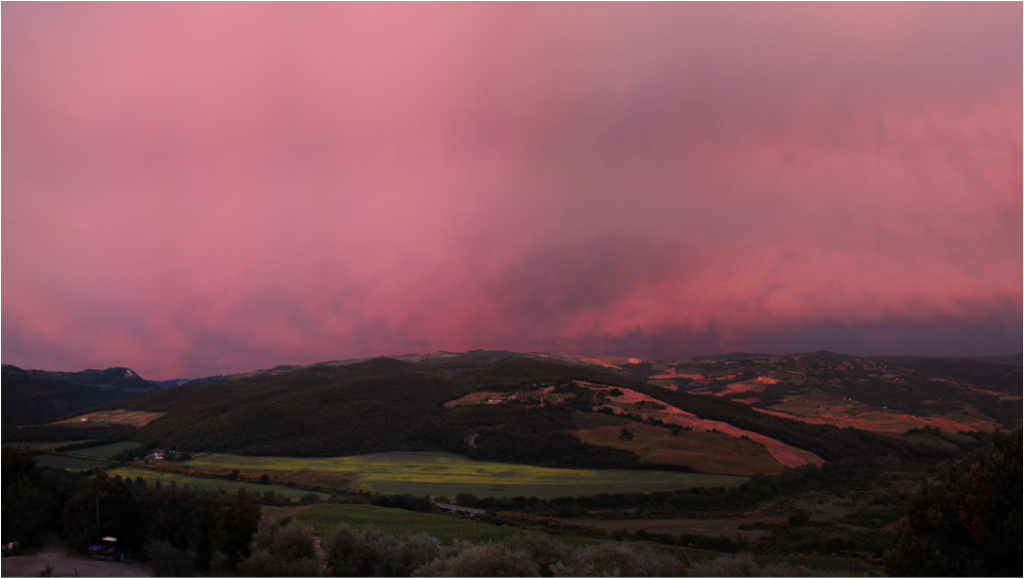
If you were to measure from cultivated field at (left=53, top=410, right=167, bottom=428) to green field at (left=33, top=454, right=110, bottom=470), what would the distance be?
39352mm

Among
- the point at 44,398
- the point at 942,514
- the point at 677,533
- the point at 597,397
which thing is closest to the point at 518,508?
the point at 677,533

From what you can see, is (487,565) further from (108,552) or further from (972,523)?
(108,552)

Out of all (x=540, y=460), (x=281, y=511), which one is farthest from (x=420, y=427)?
(x=281, y=511)

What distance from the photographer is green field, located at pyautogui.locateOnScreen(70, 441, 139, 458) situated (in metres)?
135

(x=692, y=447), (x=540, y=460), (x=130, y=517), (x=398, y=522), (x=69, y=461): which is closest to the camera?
(x=130, y=517)

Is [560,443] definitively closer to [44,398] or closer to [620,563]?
[620,563]

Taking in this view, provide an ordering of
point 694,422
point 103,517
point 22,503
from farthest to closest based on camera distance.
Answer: point 694,422, point 103,517, point 22,503

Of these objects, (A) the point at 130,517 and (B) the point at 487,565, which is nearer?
(B) the point at 487,565

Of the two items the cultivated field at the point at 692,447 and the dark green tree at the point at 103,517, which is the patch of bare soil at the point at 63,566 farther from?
the cultivated field at the point at 692,447

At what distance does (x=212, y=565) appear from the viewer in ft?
139

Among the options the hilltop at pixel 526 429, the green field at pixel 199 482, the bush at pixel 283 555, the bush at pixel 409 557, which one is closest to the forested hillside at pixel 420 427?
the hilltop at pixel 526 429

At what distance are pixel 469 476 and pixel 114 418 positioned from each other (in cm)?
14856

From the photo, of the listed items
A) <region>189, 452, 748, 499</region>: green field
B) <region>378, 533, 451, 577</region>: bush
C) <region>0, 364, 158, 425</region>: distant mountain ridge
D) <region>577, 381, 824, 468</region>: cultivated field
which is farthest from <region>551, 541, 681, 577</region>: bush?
<region>0, 364, 158, 425</region>: distant mountain ridge

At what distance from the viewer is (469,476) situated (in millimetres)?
117750
